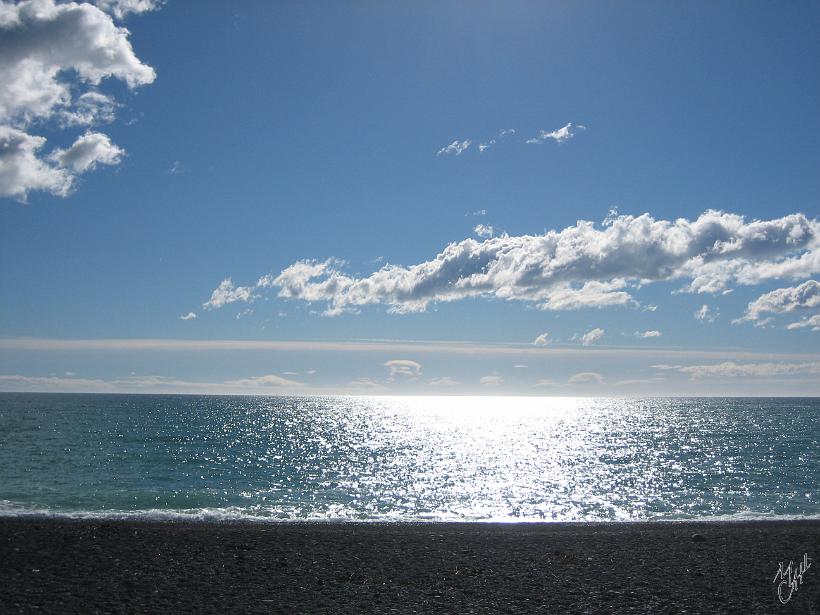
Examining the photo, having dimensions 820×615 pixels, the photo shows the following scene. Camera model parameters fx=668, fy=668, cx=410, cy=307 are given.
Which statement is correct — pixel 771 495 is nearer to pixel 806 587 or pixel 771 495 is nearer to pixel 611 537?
pixel 611 537

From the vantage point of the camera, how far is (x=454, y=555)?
21531mm

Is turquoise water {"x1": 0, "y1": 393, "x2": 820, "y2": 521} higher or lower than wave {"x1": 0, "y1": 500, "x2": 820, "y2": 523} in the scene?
lower

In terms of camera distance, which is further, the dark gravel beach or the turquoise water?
the turquoise water

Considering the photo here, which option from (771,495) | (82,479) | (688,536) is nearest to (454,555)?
(688,536)

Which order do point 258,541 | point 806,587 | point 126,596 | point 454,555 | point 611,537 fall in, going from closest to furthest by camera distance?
1. point 126,596
2. point 806,587
3. point 454,555
4. point 258,541
5. point 611,537

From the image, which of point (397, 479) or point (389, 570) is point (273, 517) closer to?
point (389, 570)

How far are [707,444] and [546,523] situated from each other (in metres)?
65.6
